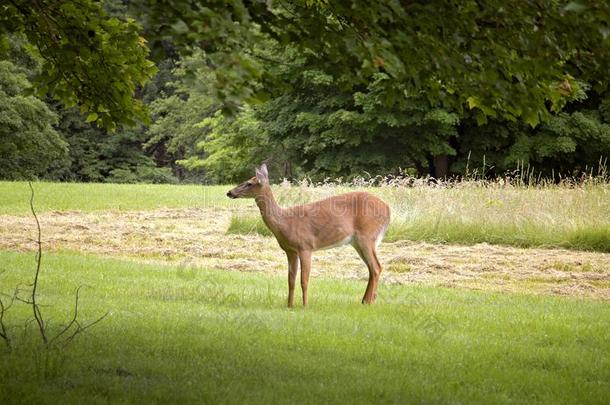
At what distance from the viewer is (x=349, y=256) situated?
563 inches

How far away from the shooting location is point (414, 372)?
237 inches

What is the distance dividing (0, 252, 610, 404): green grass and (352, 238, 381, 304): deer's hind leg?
164mm

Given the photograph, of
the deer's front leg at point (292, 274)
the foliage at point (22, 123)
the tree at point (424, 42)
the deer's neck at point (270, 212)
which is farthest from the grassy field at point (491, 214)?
the foliage at point (22, 123)

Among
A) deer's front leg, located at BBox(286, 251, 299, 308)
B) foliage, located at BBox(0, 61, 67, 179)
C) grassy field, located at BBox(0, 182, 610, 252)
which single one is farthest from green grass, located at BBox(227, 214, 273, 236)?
foliage, located at BBox(0, 61, 67, 179)

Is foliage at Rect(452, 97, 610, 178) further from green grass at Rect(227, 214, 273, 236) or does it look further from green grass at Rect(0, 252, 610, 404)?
green grass at Rect(0, 252, 610, 404)

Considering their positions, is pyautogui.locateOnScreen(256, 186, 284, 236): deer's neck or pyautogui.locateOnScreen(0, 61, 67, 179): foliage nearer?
pyautogui.locateOnScreen(256, 186, 284, 236): deer's neck

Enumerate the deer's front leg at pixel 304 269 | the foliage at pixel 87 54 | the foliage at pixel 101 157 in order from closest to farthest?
1. the foliage at pixel 87 54
2. the deer's front leg at pixel 304 269
3. the foliage at pixel 101 157

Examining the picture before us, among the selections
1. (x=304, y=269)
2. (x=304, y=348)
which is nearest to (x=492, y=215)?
(x=304, y=269)

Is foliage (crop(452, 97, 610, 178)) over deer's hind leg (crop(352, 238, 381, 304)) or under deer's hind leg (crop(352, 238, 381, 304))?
over

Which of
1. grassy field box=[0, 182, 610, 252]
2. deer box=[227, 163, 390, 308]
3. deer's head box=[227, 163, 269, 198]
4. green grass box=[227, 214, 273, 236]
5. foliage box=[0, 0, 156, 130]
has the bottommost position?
green grass box=[227, 214, 273, 236]

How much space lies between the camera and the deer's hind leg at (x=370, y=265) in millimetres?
8945

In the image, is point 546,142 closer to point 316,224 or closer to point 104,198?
point 104,198

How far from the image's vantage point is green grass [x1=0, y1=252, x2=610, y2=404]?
17.5 feet

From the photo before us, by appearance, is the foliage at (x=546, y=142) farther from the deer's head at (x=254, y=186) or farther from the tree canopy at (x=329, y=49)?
the tree canopy at (x=329, y=49)
